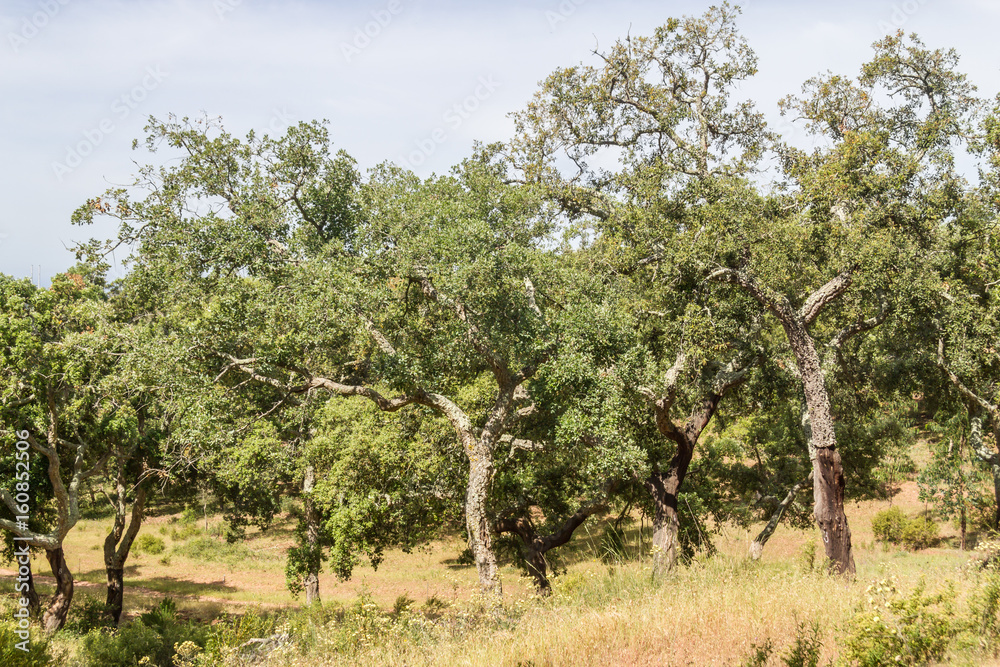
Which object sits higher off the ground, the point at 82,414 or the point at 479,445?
the point at 82,414

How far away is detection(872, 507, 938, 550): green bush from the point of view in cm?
2925

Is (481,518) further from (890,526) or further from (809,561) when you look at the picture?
(890,526)

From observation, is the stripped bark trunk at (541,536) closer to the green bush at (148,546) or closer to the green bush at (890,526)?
the green bush at (890,526)

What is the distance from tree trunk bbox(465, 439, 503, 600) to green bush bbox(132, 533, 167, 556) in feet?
110

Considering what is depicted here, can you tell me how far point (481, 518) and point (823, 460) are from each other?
6.65 meters

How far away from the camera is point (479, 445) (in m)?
11.6

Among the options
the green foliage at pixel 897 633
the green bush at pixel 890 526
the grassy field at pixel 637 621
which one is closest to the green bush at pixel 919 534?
the green bush at pixel 890 526

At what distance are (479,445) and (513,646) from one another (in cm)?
568

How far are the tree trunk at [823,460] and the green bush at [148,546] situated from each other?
3733 cm

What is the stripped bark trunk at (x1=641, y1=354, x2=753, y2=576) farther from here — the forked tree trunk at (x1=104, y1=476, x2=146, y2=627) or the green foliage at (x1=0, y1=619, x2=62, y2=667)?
the forked tree trunk at (x1=104, y1=476, x2=146, y2=627)

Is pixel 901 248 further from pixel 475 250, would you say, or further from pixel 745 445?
pixel 745 445

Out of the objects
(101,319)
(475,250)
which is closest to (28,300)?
(101,319)

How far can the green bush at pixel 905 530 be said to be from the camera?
96.0 ft

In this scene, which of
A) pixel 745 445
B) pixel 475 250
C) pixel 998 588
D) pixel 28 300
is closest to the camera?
pixel 998 588
